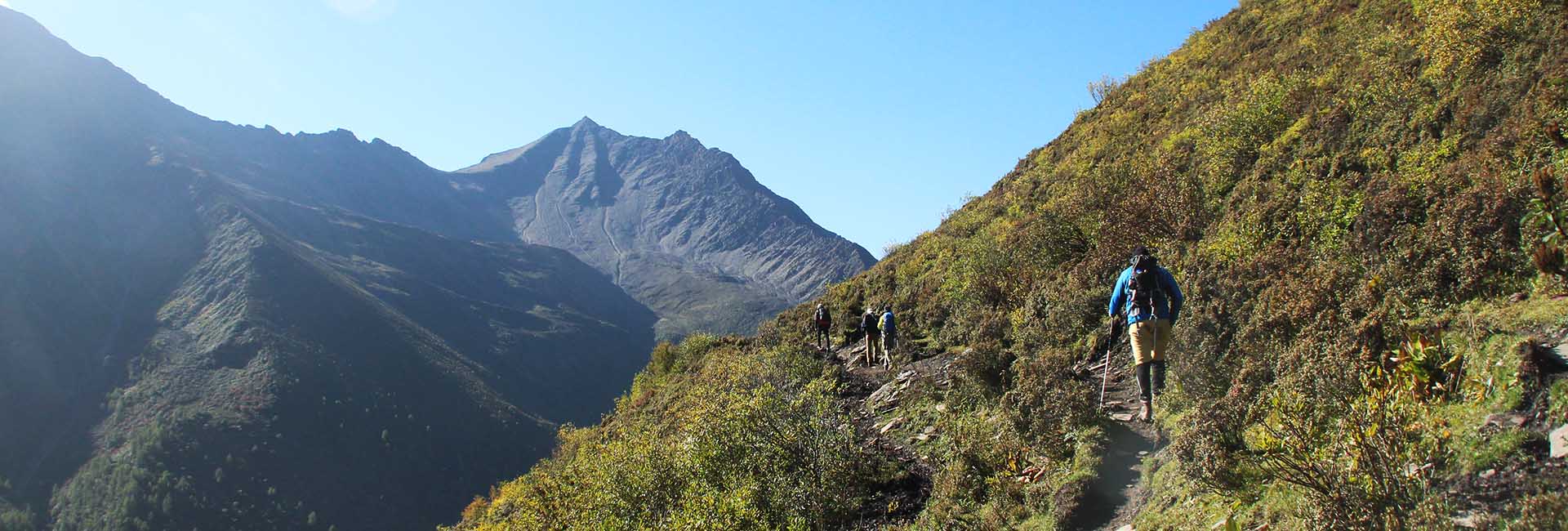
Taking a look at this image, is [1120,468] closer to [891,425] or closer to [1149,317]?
[1149,317]

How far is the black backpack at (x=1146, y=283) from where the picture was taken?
305 inches

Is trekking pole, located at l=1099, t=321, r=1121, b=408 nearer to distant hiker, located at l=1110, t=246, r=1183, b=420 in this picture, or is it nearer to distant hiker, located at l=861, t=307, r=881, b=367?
distant hiker, located at l=1110, t=246, r=1183, b=420

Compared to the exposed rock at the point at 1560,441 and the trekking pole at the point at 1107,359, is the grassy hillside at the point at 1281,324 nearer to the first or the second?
the exposed rock at the point at 1560,441

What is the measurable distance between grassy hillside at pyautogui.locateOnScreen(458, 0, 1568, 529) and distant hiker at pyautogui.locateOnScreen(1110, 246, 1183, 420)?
0.26 m

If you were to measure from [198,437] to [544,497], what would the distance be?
130 m

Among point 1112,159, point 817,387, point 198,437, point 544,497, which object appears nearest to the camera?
point 817,387

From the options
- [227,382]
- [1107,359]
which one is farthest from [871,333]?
[227,382]

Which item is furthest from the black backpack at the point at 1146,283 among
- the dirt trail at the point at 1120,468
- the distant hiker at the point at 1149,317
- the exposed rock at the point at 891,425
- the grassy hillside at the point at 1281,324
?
the exposed rock at the point at 891,425

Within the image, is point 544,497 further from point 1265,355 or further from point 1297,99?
point 1297,99

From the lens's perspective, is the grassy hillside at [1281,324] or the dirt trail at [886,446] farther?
the dirt trail at [886,446]

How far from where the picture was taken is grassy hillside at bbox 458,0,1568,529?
14.9ft

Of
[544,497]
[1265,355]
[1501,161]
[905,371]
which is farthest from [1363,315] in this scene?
[544,497]

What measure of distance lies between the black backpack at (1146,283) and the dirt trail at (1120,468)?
0.99m

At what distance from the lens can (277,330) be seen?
142 metres
